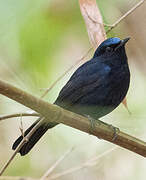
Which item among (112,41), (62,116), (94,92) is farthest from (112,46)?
(62,116)

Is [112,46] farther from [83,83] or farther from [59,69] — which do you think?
[59,69]

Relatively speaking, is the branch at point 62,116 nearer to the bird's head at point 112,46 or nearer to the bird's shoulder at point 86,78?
the bird's shoulder at point 86,78

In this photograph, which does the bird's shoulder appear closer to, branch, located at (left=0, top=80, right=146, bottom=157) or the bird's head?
the bird's head

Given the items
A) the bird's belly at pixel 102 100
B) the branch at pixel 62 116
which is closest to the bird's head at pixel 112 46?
the bird's belly at pixel 102 100

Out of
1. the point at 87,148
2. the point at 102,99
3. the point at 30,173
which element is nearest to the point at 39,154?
the point at 30,173

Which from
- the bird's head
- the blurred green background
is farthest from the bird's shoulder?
the blurred green background
